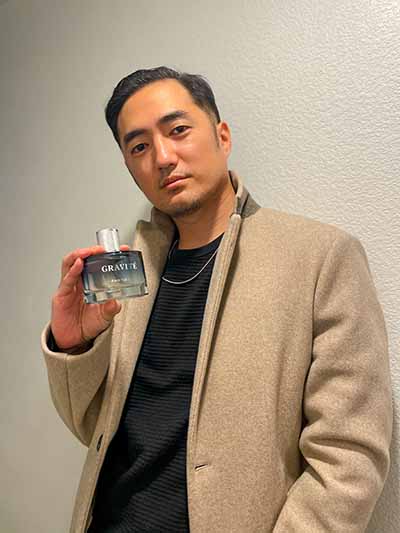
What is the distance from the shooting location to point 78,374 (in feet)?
2.55

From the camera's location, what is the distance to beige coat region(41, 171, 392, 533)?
0.58 metres

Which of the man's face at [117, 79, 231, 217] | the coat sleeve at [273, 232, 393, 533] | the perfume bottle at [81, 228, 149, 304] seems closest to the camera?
the coat sleeve at [273, 232, 393, 533]

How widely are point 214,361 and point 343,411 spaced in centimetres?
19

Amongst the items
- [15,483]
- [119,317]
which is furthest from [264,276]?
[15,483]

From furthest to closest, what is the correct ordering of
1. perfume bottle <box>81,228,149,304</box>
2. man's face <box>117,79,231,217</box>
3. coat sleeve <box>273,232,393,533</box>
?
1. man's face <box>117,79,231,217</box>
2. perfume bottle <box>81,228,149,304</box>
3. coat sleeve <box>273,232,393,533</box>

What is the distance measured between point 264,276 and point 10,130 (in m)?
1.08

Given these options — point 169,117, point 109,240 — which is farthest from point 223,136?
point 109,240

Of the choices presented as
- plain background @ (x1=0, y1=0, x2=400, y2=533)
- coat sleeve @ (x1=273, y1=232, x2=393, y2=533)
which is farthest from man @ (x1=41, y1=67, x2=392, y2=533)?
plain background @ (x1=0, y1=0, x2=400, y2=533)

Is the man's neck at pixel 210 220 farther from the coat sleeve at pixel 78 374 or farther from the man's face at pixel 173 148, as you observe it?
the coat sleeve at pixel 78 374

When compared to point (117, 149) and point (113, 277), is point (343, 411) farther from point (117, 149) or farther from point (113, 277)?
point (117, 149)

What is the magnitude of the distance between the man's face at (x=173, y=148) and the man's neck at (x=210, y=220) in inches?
0.7

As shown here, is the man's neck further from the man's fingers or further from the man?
the man's fingers

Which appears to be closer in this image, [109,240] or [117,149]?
[109,240]

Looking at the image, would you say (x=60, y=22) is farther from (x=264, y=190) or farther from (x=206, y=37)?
(x=264, y=190)
